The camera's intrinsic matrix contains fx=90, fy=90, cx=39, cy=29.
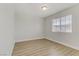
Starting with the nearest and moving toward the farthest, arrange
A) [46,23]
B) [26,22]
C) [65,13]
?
[65,13] → [26,22] → [46,23]

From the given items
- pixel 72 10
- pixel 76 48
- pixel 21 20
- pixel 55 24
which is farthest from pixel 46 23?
pixel 76 48

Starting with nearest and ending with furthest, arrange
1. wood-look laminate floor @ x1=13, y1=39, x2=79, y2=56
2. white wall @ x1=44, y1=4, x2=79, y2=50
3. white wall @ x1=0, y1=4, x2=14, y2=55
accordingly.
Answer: white wall @ x1=0, y1=4, x2=14, y2=55, wood-look laminate floor @ x1=13, y1=39, x2=79, y2=56, white wall @ x1=44, y1=4, x2=79, y2=50

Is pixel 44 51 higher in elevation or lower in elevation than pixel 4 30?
lower

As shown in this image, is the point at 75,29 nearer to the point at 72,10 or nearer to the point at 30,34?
A: the point at 72,10

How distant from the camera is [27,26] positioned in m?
5.06

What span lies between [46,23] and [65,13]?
204cm

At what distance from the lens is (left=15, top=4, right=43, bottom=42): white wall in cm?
460

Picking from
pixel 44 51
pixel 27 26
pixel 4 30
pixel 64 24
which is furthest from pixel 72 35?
pixel 27 26

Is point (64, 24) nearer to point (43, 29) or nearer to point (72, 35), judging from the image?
point (72, 35)

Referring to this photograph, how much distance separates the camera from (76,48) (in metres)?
2.94

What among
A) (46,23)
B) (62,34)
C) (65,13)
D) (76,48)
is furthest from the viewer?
(46,23)

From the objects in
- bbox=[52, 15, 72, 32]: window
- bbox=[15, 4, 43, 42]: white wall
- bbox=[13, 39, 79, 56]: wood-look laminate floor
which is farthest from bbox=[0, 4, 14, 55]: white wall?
bbox=[15, 4, 43, 42]: white wall

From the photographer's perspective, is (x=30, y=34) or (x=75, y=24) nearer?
(x=75, y=24)

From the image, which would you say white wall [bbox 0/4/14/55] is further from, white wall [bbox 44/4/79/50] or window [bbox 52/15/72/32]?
window [bbox 52/15/72/32]
